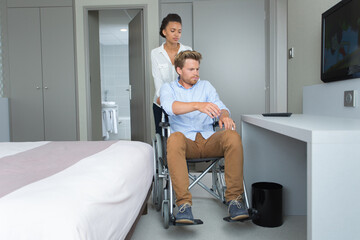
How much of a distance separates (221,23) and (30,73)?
8.61ft

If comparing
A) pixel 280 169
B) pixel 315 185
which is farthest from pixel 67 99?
pixel 315 185

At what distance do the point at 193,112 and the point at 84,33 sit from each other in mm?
2584

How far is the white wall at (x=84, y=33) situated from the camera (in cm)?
401

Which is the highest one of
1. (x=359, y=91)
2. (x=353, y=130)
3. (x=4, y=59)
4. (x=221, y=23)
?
(x=221, y=23)

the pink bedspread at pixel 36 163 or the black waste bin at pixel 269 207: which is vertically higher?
the pink bedspread at pixel 36 163

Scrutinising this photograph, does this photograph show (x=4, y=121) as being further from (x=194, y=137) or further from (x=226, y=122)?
(x=226, y=122)

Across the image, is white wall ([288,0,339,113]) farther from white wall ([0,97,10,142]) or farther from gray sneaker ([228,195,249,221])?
white wall ([0,97,10,142])

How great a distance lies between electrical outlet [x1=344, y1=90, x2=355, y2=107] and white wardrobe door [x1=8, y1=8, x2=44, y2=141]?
369cm

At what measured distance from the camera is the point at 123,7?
13.3ft

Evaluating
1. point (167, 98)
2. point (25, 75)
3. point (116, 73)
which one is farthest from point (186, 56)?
point (116, 73)

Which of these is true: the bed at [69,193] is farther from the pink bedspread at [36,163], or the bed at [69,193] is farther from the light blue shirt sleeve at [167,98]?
the light blue shirt sleeve at [167,98]

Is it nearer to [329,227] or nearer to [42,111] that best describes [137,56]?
[42,111]

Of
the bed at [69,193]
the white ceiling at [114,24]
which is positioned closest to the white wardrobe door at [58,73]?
the white ceiling at [114,24]

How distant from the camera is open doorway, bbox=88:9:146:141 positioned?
4.27 metres
